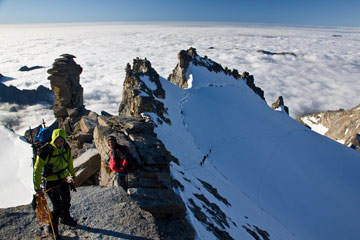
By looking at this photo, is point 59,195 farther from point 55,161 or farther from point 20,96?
point 20,96

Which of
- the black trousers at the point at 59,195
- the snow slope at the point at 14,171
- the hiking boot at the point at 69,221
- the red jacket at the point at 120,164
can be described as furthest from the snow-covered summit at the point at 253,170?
the snow slope at the point at 14,171

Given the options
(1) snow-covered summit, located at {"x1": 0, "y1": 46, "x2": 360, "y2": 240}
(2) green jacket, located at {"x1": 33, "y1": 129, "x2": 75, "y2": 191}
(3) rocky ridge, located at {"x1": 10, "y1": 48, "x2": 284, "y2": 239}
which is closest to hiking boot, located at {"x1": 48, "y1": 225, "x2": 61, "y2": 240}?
(3) rocky ridge, located at {"x1": 10, "y1": 48, "x2": 284, "y2": 239}

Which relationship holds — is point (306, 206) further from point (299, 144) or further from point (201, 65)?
point (201, 65)

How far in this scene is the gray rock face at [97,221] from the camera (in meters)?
5.81

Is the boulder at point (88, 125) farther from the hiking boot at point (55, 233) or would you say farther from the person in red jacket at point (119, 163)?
the hiking boot at point (55, 233)

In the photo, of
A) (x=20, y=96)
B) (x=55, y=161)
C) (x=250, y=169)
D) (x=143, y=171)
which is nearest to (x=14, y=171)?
(x=143, y=171)

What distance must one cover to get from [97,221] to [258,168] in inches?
860

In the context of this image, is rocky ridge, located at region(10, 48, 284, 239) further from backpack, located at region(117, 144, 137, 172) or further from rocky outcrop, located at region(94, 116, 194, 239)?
backpack, located at region(117, 144, 137, 172)

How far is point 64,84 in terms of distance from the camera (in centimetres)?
2878

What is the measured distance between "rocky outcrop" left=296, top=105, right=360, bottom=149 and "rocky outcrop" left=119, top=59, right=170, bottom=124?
80.0 metres

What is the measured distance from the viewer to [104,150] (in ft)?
31.5

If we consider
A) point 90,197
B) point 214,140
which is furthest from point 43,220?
point 214,140

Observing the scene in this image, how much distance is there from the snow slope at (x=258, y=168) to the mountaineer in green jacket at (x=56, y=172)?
4.27 m

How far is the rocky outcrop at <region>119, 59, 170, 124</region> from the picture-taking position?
22.4m
